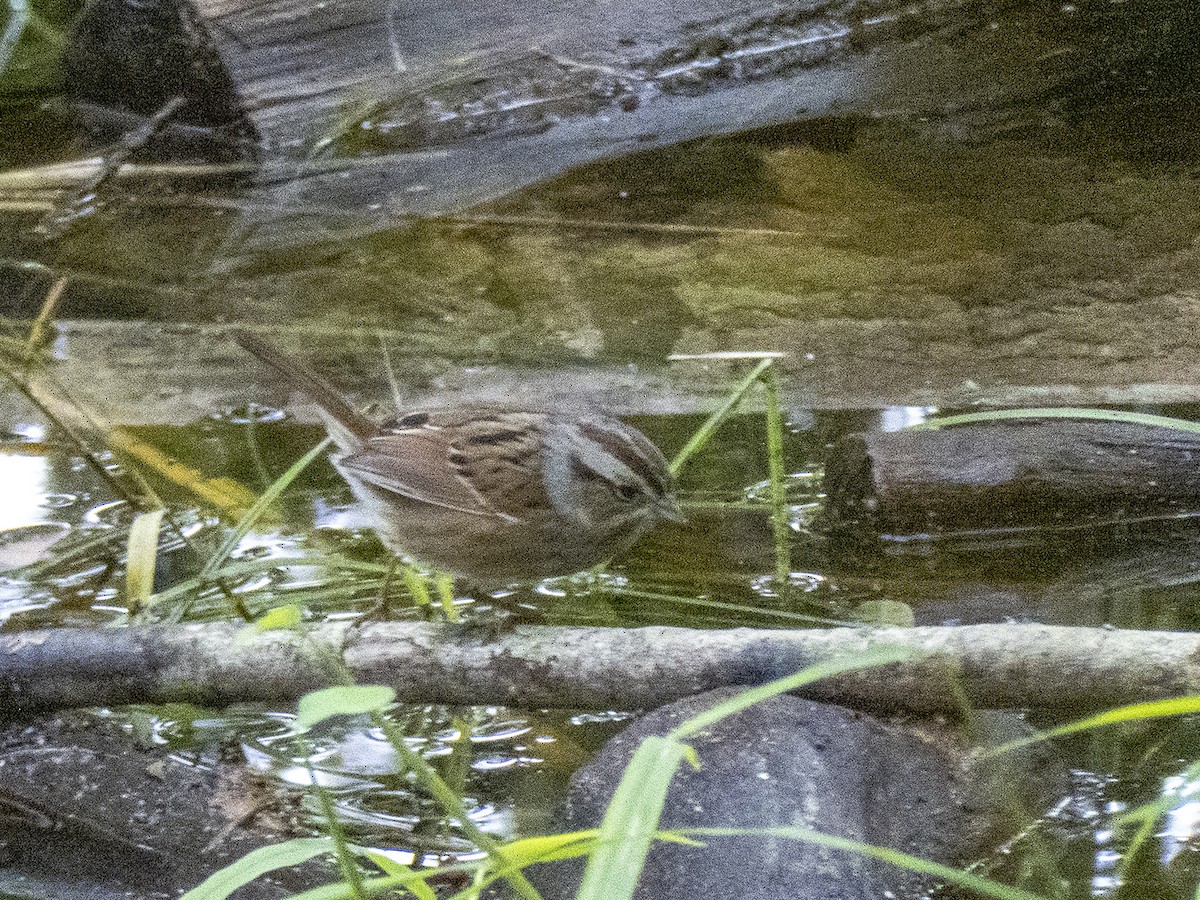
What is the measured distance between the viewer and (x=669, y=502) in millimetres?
3326

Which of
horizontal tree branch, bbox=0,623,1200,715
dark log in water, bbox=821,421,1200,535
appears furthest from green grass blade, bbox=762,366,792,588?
horizontal tree branch, bbox=0,623,1200,715

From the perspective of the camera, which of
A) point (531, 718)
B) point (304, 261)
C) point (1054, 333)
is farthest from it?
point (304, 261)

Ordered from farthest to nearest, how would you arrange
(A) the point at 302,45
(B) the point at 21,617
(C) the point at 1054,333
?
1. (A) the point at 302,45
2. (C) the point at 1054,333
3. (B) the point at 21,617

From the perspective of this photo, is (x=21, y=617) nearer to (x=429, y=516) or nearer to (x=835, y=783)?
(x=429, y=516)

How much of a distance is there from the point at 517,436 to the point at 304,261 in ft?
9.73

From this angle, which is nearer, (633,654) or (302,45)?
(633,654)

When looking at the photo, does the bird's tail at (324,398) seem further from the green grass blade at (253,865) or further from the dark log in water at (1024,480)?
the green grass blade at (253,865)

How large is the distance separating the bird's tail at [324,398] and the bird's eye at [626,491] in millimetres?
758

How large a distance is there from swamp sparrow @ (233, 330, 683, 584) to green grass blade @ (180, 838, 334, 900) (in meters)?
1.37

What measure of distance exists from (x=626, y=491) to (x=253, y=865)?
152 cm

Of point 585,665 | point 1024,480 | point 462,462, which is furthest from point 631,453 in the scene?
point 1024,480

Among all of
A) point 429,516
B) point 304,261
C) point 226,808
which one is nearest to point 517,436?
point 429,516

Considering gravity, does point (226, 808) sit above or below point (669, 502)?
below

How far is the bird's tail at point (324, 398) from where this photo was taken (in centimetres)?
360
